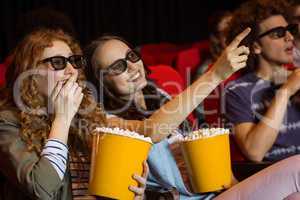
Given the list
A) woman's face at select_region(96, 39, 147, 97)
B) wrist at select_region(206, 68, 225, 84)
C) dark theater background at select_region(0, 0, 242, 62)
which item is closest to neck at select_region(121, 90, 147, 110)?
woman's face at select_region(96, 39, 147, 97)

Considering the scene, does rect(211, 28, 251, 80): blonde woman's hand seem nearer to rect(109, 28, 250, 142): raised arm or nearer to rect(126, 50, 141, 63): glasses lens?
rect(109, 28, 250, 142): raised arm

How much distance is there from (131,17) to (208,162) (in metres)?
3.15

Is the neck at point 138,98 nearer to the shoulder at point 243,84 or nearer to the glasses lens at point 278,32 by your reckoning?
the shoulder at point 243,84

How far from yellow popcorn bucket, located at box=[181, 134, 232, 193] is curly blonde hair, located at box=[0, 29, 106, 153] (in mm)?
340

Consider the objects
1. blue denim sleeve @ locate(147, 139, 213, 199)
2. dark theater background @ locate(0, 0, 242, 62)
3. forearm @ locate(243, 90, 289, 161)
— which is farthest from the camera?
dark theater background @ locate(0, 0, 242, 62)

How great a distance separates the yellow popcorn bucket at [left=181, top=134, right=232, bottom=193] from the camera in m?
1.87

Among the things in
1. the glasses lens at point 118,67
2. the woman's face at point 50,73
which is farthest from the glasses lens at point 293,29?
the woman's face at point 50,73

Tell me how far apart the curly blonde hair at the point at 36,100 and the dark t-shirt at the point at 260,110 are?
23.0 inches

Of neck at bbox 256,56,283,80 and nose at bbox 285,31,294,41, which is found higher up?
nose at bbox 285,31,294,41

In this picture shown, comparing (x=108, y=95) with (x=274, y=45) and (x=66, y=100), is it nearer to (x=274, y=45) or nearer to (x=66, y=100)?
(x=66, y=100)

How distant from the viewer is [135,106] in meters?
2.31

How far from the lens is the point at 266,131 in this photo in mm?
2379

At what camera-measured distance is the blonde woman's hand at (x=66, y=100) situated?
1807 mm

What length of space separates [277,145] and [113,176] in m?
0.95
